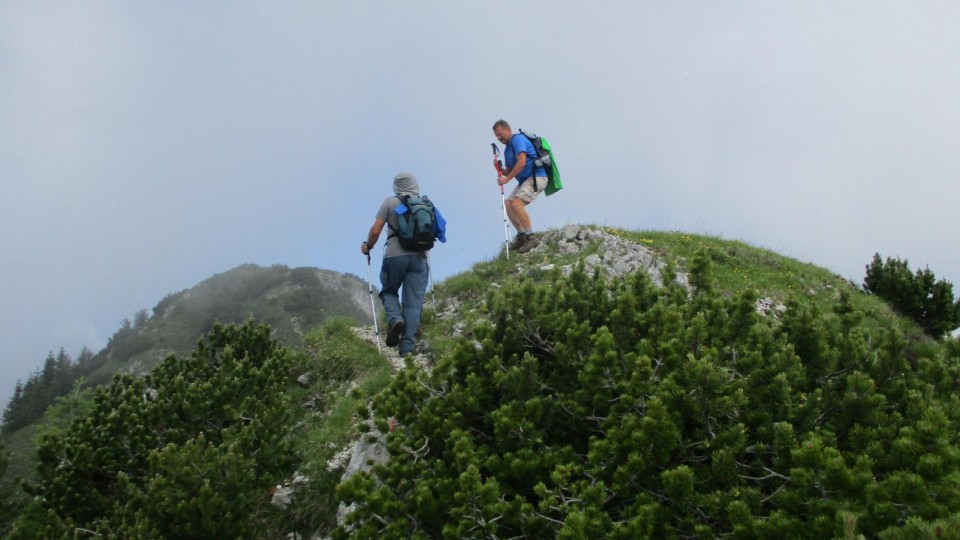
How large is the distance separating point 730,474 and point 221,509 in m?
4.81

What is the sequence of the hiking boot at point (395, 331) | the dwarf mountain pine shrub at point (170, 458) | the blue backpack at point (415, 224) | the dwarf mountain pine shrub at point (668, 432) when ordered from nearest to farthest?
1. the dwarf mountain pine shrub at point (668, 432)
2. the dwarf mountain pine shrub at point (170, 458)
3. the blue backpack at point (415, 224)
4. the hiking boot at point (395, 331)

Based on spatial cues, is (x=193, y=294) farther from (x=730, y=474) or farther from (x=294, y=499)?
(x=730, y=474)

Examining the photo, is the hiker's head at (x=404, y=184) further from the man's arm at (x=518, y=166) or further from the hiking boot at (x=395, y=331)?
the man's arm at (x=518, y=166)

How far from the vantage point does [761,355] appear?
539cm

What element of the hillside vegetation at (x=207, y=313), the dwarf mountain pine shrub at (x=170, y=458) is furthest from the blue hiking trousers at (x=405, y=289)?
the hillside vegetation at (x=207, y=313)

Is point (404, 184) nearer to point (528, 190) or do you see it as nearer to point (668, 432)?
point (528, 190)

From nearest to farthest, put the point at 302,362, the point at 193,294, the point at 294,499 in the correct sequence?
the point at 294,499 → the point at 302,362 → the point at 193,294

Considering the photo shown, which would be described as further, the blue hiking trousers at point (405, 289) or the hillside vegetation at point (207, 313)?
the hillside vegetation at point (207, 313)

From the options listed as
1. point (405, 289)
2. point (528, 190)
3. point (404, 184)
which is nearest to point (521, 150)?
point (528, 190)

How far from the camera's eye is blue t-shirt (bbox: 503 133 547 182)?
1302 centimetres

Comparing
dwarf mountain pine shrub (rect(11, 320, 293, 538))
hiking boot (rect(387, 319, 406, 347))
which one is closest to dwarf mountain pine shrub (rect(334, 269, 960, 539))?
dwarf mountain pine shrub (rect(11, 320, 293, 538))

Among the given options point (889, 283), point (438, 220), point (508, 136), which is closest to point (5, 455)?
point (438, 220)

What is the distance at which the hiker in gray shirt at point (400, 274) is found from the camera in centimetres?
1017

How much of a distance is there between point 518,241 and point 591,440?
31.2 feet
